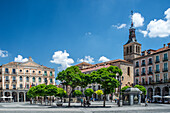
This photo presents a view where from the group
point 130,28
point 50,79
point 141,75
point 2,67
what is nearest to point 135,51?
point 130,28

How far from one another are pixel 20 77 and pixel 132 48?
4204 centimetres

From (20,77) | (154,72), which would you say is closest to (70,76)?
(154,72)

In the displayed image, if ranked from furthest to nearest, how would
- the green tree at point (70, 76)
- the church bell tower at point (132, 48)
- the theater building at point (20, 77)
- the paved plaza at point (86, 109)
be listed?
the church bell tower at point (132, 48) < the theater building at point (20, 77) < the green tree at point (70, 76) < the paved plaza at point (86, 109)

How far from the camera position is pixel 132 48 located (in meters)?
75.4

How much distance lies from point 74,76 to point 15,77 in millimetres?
46246

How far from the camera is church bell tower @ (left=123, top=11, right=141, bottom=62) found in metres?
74.9

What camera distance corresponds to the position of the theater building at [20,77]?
6706 centimetres

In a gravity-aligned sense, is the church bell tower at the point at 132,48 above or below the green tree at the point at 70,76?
→ above

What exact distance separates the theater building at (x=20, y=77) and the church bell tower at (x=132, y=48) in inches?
1180

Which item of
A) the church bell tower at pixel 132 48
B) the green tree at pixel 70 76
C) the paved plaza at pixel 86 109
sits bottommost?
the paved plaza at pixel 86 109

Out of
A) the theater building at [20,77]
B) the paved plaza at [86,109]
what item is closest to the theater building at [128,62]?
the theater building at [20,77]

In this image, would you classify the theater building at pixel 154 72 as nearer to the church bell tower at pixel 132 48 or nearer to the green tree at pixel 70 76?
the church bell tower at pixel 132 48

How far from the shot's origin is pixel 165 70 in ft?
168

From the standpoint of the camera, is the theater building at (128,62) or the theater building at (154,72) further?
the theater building at (128,62)
